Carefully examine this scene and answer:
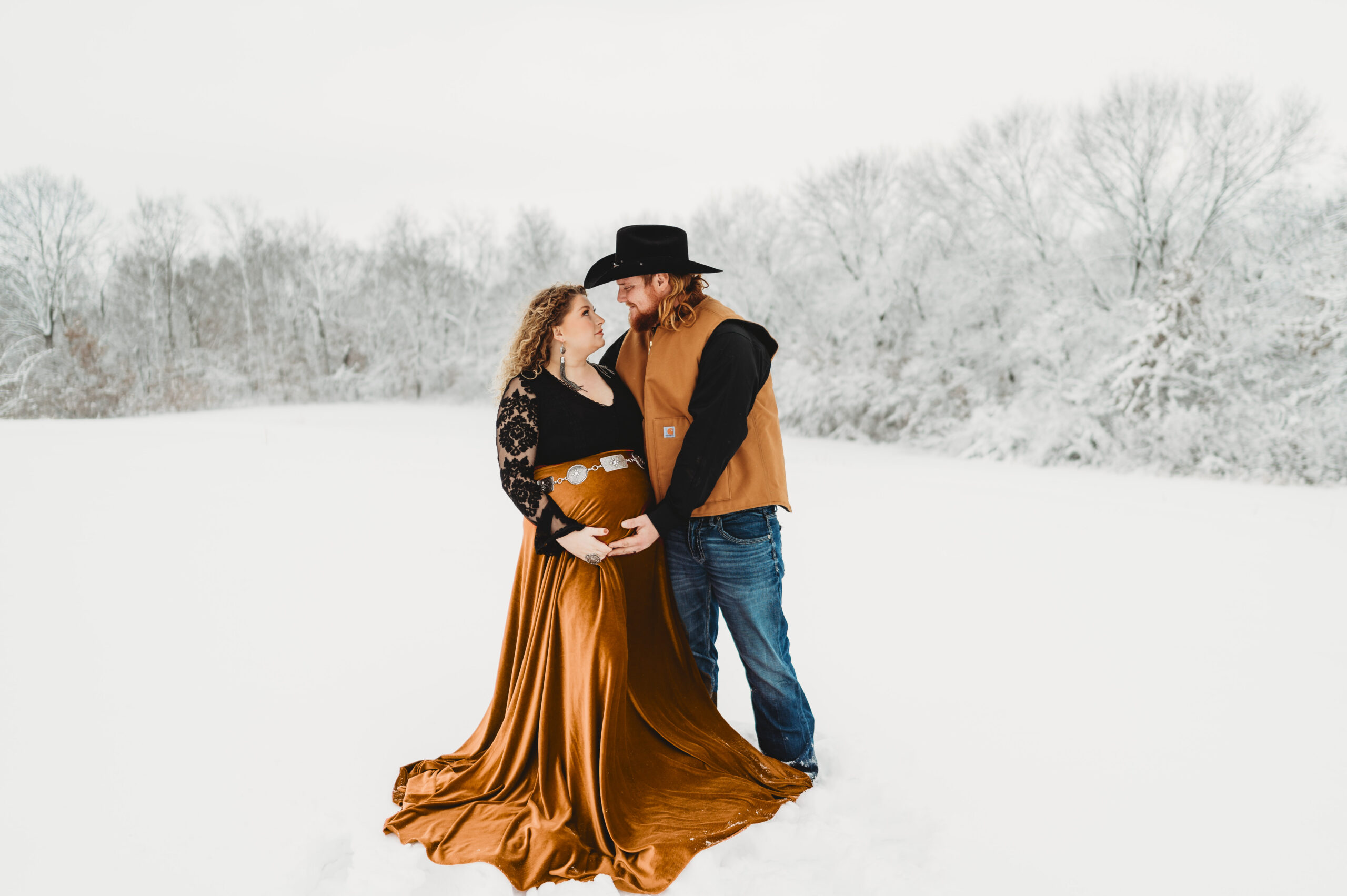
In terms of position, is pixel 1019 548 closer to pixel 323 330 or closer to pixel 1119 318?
pixel 1119 318

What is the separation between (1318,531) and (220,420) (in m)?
17.9

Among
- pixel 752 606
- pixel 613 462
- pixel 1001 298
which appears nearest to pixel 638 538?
pixel 613 462

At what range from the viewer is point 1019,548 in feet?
23.6

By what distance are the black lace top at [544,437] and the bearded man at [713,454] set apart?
0.62 ft

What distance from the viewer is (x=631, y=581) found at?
9.49 feet

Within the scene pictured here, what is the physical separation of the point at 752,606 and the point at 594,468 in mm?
787

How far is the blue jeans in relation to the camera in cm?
285

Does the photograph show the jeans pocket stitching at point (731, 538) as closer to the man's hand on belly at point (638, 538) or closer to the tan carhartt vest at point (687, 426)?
the tan carhartt vest at point (687, 426)

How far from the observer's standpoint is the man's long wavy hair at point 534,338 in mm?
2760

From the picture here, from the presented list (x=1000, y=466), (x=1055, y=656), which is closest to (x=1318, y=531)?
(x=1055, y=656)

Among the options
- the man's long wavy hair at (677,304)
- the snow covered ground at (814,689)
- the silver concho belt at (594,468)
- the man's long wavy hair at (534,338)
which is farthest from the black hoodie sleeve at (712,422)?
the snow covered ground at (814,689)

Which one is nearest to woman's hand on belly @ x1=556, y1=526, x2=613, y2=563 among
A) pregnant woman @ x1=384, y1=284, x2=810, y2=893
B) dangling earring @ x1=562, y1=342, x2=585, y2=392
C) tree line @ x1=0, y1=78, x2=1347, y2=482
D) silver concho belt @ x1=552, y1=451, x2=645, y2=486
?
pregnant woman @ x1=384, y1=284, x2=810, y2=893

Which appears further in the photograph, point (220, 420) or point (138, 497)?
point (220, 420)

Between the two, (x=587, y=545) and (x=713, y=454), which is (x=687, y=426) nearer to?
(x=713, y=454)
